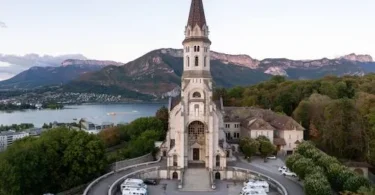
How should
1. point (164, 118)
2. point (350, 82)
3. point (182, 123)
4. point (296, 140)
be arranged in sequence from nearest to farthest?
point (182, 123) < point (296, 140) < point (164, 118) < point (350, 82)

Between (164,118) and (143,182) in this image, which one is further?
(164,118)

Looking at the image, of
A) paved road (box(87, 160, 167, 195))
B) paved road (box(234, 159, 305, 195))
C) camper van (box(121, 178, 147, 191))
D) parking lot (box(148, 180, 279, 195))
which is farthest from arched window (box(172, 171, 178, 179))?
paved road (box(234, 159, 305, 195))

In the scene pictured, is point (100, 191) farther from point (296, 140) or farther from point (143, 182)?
point (296, 140)

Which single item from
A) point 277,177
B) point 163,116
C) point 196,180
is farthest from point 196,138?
point 163,116

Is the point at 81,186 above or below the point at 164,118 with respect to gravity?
below

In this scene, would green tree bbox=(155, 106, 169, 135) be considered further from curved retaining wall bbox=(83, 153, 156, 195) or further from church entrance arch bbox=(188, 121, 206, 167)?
church entrance arch bbox=(188, 121, 206, 167)

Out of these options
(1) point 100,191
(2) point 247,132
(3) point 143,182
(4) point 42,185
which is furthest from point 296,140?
(4) point 42,185
